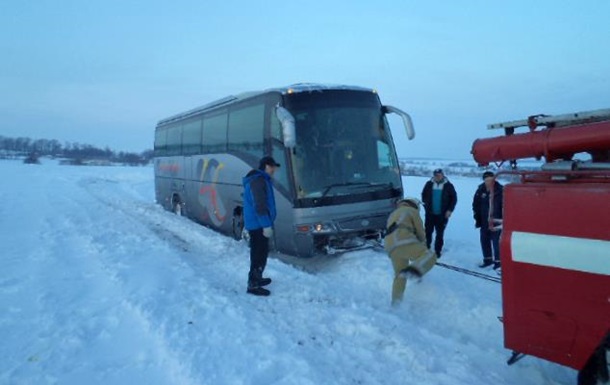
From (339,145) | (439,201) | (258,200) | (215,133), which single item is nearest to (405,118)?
(339,145)

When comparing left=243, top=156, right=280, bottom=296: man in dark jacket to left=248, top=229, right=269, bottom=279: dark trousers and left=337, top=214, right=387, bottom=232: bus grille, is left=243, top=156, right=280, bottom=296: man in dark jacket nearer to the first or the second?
left=248, top=229, right=269, bottom=279: dark trousers

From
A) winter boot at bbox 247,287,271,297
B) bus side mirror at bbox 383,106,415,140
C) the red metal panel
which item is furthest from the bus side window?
the red metal panel

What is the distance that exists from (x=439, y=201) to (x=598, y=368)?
587 centimetres

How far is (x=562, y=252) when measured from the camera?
3.09 metres

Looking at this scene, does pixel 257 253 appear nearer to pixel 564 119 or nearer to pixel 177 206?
pixel 564 119

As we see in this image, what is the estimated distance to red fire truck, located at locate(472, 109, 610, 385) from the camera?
9.64 ft

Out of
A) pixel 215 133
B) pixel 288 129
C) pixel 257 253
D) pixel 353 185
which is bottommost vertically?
pixel 257 253

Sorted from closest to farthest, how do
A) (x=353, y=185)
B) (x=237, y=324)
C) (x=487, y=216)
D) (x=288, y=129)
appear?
1. (x=237, y=324)
2. (x=288, y=129)
3. (x=353, y=185)
4. (x=487, y=216)

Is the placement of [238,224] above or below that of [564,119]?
below

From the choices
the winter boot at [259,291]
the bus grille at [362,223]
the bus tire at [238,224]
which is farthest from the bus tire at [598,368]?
the bus tire at [238,224]

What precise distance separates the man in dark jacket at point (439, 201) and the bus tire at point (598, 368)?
224 inches

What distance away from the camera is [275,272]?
286 inches

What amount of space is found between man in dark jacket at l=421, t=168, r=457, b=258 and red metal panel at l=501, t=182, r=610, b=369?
5534mm

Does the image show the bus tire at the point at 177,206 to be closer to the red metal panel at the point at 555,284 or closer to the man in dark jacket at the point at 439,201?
the man in dark jacket at the point at 439,201
